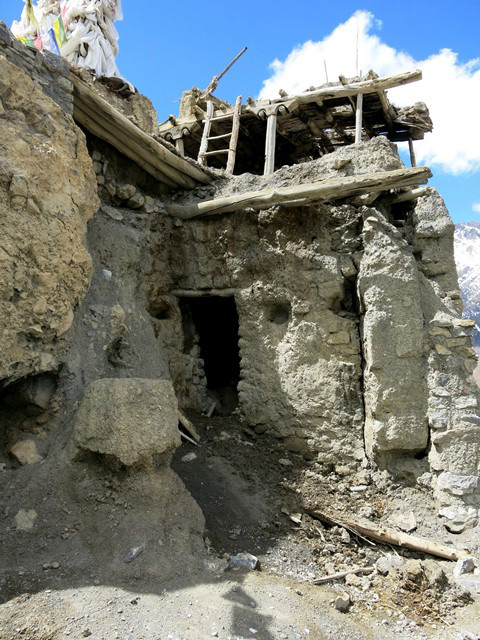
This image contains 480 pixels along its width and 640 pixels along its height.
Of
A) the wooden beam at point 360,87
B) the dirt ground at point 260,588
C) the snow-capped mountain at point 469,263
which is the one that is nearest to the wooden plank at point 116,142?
the dirt ground at point 260,588

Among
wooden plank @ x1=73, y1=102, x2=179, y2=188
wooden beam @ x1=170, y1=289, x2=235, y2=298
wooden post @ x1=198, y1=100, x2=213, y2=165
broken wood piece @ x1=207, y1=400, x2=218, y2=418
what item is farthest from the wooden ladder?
broken wood piece @ x1=207, y1=400, x2=218, y2=418

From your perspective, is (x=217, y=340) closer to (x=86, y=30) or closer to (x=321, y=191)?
(x=321, y=191)

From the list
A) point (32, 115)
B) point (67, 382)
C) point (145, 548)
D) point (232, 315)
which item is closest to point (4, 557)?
point (145, 548)

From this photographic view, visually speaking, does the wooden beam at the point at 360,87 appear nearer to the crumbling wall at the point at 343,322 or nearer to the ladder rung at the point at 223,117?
the ladder rung at the point at 223,117

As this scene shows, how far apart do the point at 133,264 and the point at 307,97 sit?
579 centimetres

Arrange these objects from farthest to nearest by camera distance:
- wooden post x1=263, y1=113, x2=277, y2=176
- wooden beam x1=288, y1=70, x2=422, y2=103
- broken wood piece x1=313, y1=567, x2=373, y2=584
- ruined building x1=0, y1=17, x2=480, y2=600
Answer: wooden post x1=263, y1=113, x2=277, y2=176 → wooden beam x1=288, y1=70, x2=422, y2=103 → broken wood piece x1=313, y1=567, x2=373, y2=584 → ruined building x1=0, y1=17, x2=480, y2=600

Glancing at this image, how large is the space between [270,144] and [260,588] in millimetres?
8273

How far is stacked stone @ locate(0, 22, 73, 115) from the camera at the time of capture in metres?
4.80

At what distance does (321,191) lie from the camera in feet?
20.8

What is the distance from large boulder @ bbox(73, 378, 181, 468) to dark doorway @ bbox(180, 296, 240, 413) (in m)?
2.85

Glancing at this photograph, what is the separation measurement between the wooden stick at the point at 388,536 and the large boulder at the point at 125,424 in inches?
84.5

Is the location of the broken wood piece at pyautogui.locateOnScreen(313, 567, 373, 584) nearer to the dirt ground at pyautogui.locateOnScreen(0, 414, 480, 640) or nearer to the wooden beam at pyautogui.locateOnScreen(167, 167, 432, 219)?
the dirt ground at pyautogui.locateOnScreen(0, 414, 480, 640)

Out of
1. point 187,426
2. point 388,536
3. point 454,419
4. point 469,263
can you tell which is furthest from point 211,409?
point 469,263

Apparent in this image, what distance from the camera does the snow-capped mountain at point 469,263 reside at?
47109mm
